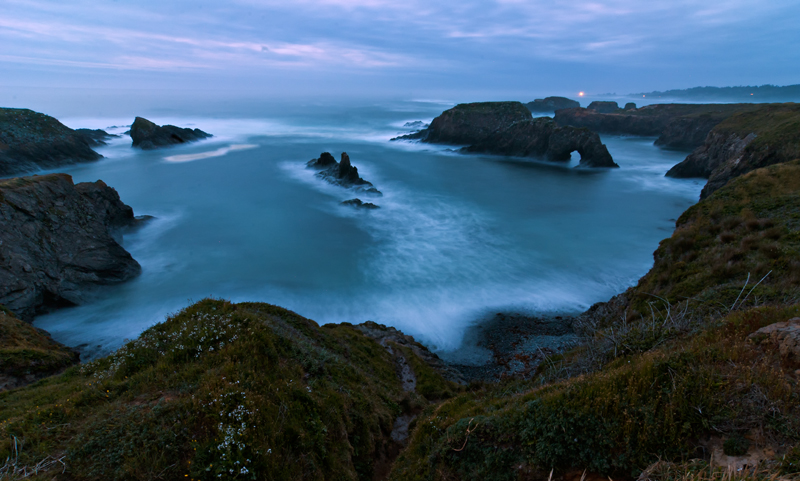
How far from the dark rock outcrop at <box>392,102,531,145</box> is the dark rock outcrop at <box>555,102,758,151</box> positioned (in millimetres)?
28327

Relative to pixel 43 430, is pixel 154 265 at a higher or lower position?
lower

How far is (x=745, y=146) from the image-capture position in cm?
3000

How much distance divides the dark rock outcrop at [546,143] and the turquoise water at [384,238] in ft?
12.4

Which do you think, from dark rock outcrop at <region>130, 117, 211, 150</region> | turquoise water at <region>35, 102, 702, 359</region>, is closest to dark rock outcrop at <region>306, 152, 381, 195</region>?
turquoise water at <region>35, 102, 702, 359</region>

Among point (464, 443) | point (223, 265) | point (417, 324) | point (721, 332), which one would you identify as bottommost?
point (417, 324)

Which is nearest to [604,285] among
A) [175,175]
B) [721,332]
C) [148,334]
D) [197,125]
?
[721,332]

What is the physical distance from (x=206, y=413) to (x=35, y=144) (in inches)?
2158

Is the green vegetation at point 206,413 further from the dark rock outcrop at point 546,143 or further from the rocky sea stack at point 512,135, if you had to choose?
the rocky sea stack at point 512,135

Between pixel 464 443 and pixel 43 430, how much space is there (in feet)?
18.8

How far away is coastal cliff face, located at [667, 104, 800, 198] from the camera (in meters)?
25.5

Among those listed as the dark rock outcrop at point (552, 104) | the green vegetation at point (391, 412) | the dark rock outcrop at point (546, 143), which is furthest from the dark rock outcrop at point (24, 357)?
the dark rock outcrop at point (552, 104)

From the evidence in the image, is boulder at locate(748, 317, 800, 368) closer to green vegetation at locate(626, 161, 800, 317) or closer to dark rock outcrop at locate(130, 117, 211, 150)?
green vegetation at locate(626, 161, 800, 317)

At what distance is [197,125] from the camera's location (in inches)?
3105

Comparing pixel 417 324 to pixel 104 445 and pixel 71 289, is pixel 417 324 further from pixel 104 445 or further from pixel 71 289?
pixel 71 289
